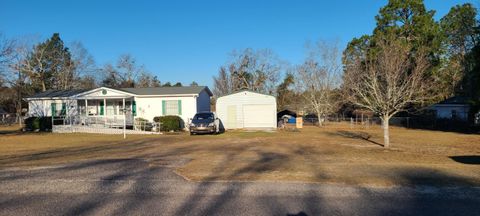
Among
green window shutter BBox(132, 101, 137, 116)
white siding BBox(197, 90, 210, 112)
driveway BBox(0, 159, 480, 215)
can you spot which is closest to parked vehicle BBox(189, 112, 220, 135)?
white siding BBox(197, 90, 210, 112)

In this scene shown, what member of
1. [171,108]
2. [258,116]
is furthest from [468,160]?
[171,108]

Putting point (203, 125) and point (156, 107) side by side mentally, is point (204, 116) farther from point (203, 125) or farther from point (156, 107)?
point (156, 107)

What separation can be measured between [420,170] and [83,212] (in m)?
8.26

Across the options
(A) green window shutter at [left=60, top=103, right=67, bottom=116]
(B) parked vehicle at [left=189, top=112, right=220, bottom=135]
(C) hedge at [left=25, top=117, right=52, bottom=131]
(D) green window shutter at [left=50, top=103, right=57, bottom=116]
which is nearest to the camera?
(B) parked vehicle at [left=189, top=112, right=220, bottom=135]

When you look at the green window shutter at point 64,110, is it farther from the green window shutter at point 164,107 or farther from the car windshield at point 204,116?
the car windshield at point 204,116

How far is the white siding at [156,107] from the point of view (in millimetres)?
28875

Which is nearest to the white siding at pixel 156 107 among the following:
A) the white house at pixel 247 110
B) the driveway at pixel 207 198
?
the white house at pixel 247 110

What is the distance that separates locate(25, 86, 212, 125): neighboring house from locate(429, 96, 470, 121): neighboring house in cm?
2848

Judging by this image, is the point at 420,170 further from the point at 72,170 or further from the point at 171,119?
the point at 171,119

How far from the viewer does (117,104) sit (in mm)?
30156

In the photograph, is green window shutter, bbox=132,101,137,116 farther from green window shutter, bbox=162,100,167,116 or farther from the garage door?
the garage door

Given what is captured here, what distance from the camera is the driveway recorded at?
5551 millimetres

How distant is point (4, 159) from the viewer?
38.9ft

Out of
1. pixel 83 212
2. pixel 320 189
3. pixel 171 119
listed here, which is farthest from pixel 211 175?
pixel 171 119
